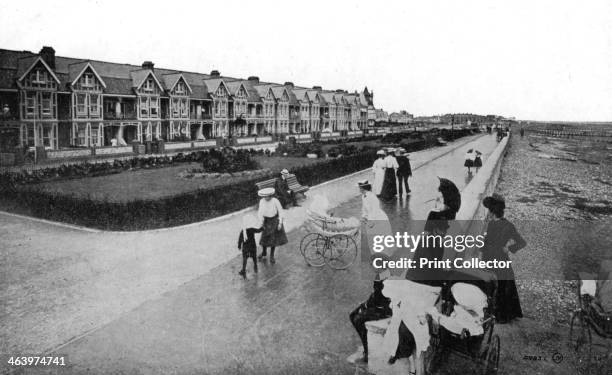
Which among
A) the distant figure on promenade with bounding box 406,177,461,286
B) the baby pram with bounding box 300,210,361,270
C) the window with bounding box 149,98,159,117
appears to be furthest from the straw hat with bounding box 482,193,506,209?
the window with bounding box 149,98,159,117

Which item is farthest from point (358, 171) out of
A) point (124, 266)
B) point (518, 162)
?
point (518, 162)

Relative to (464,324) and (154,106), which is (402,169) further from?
(154,106)

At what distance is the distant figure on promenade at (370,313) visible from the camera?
16.9 ft

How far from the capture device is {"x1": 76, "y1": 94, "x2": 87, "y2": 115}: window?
38312 millimetres

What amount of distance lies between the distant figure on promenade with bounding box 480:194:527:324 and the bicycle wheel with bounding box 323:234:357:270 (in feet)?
10.4

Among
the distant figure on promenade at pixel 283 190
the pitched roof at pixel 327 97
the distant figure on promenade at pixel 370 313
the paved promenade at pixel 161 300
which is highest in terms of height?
the pitched roof at pixel 327 97

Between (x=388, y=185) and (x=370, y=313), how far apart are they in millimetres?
11621

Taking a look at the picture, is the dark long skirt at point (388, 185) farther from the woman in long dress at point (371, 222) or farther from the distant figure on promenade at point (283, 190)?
the woman in long dress at point (371, 222)

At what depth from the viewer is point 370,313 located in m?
5.16

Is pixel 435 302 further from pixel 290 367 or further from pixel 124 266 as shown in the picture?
pixel 124 266

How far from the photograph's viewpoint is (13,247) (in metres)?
11.0

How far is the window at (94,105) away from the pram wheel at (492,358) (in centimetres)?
4096

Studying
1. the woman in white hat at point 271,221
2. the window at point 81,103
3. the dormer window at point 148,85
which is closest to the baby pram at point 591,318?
the woman in white hat at point 271,221

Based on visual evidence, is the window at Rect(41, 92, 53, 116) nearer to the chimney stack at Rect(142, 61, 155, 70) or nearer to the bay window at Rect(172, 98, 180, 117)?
the chimney stack at Rect(142, 61, 155, 70)
